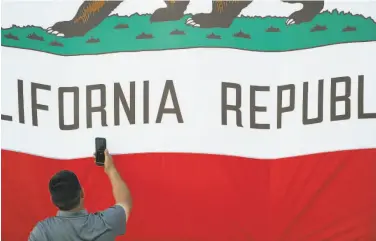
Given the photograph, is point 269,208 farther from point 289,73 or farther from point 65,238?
point 65,238

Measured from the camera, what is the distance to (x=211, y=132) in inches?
81.0

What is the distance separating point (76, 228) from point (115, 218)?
5.6 inches

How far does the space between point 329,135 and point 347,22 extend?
40 cm

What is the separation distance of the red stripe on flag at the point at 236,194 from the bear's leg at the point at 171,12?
0.48m

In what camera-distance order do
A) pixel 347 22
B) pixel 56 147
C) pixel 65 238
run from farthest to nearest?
pixel 56 147, pixel 347 22, pixel 65 238

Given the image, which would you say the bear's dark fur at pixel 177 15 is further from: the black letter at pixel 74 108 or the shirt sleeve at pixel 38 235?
the shirt sleeve at pixel 38 235

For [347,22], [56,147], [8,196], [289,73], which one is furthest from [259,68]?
[8,196]

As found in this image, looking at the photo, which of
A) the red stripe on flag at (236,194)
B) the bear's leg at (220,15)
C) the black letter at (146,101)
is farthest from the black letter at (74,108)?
the bear's leg at (220,15)

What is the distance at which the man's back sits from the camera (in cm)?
173

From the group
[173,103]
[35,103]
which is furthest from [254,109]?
[35,103]

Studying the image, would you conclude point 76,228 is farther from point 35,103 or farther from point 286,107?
point 286,107

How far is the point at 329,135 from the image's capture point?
80.5 inches

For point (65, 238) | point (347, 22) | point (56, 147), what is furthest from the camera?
point (56, 147)

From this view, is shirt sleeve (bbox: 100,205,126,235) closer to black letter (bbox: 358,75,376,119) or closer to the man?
the man
